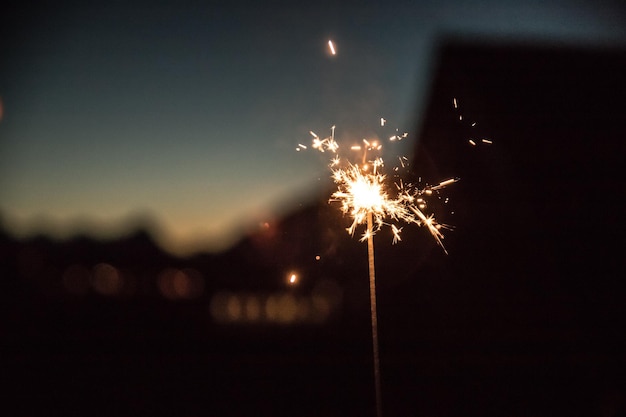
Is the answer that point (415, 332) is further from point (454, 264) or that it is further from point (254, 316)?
point (254, 316)

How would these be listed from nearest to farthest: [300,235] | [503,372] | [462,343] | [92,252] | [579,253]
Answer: [503,372], [462,343], [579,253], [300,235], [92,252]

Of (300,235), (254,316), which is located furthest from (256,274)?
(300,235)

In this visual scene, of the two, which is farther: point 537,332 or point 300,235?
point 300,235

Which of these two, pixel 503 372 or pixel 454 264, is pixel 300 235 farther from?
pixel 503 372


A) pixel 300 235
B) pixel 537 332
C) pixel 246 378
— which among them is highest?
pixel 300 235

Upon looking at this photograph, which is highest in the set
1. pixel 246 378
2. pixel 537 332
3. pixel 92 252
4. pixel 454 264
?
pixel 92 252

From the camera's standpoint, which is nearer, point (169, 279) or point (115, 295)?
point (115, 295)

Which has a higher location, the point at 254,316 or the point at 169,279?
the point at 169,279

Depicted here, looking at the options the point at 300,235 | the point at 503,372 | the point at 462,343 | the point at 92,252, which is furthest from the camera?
the point at 92,252

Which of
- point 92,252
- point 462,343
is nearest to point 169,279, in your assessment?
point 92,252
